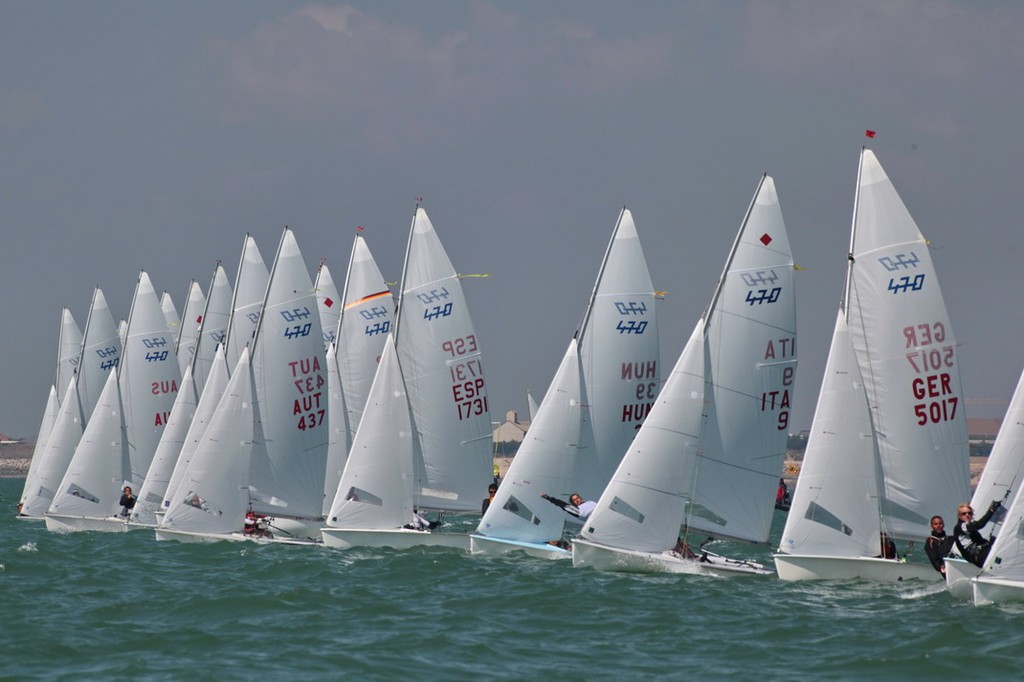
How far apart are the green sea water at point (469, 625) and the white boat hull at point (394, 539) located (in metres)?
1.69

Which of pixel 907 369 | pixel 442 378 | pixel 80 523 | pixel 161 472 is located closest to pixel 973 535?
pixel 907 369

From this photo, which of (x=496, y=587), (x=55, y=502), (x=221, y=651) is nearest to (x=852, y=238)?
(x=496, y=587)

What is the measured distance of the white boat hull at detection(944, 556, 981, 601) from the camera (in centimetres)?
2161

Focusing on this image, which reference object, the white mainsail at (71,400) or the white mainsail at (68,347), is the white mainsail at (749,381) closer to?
the white mainsail at (71,400)

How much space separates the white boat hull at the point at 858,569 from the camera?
23.4m

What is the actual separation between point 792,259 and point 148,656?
14.0 meters

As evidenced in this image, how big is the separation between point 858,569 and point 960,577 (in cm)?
206

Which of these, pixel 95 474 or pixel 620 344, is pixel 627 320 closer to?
pixel 620 344

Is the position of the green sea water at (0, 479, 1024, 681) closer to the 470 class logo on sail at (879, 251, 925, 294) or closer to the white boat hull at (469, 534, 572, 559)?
the white boat hull at (469, 534, 572, 559)

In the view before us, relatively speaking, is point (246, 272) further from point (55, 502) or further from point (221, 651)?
point (221, 651)

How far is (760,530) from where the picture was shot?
85.4ft

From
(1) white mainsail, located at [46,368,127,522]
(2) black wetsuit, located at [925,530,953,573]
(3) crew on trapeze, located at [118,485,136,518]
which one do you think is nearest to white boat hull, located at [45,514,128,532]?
(1) white mainsail, located at [46,368,127,522]

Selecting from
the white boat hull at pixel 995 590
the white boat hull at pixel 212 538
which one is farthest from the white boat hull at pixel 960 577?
the white boat hull at pixel 212 538

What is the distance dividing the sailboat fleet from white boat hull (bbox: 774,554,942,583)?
0.03 meters
